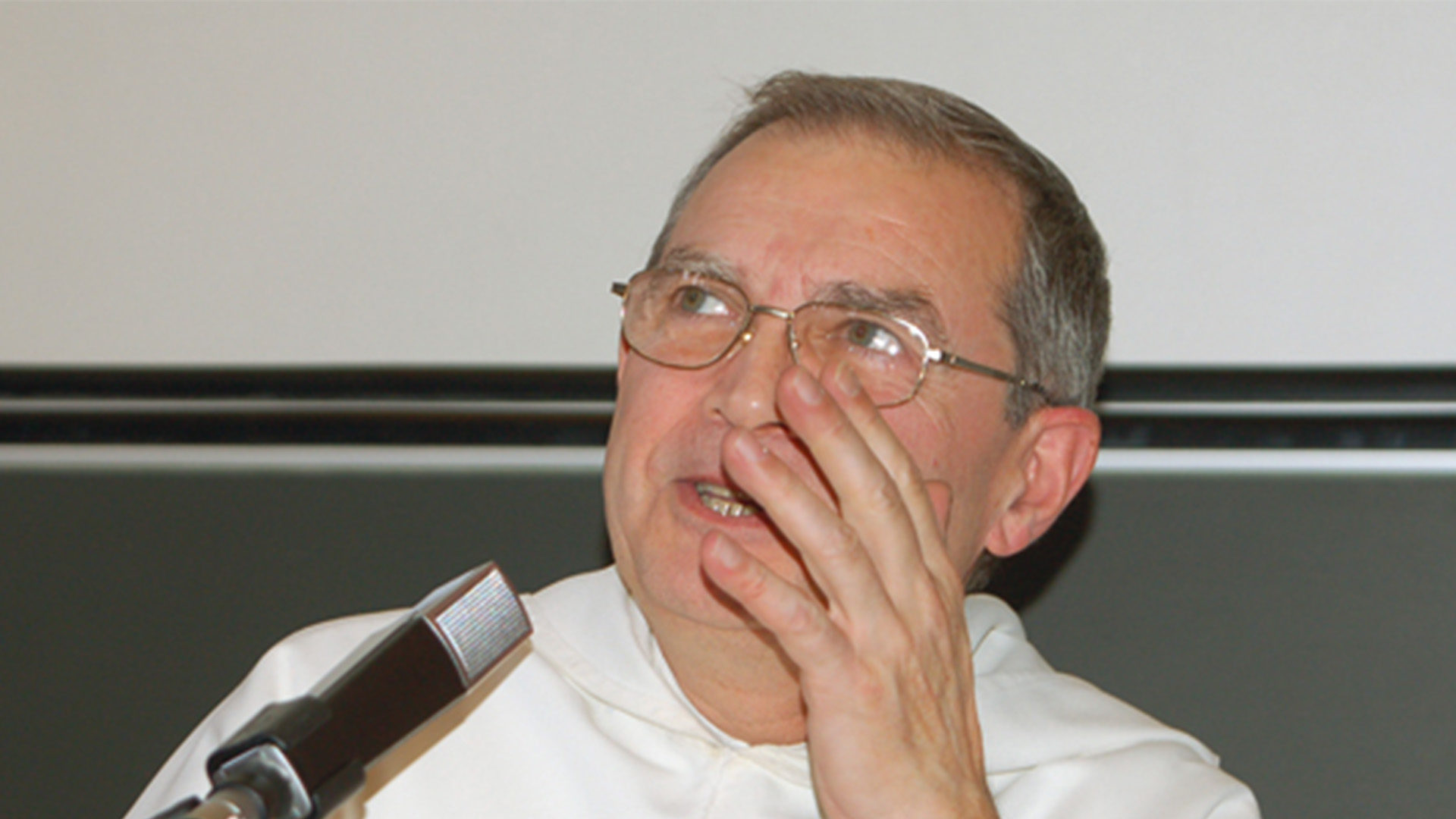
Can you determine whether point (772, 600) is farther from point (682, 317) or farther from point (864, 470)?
point (682, 317)

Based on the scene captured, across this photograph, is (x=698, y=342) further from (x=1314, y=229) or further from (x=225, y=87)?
(x=225, y=87)

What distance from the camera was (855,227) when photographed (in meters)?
1.65

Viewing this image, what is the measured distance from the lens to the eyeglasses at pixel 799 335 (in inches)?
62.7

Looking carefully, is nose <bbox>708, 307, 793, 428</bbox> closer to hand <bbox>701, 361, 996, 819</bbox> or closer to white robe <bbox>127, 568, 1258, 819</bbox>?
hand <bbox>701, 361, 996, 819</bbox>

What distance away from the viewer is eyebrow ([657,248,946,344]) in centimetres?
161

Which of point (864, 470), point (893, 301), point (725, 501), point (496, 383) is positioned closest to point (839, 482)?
point (864, 470)

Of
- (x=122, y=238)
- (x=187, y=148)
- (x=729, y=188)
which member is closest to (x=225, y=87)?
(x=187, y=148)

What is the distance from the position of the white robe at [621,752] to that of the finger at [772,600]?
448mm

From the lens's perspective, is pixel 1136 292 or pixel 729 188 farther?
pixel 1136 292

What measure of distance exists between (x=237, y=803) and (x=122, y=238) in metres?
1.64

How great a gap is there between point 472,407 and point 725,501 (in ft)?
2.54

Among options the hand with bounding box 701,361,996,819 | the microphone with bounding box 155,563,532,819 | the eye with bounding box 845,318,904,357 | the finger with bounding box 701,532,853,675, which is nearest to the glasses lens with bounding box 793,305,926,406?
the eye with bounding box 845,318,904,357

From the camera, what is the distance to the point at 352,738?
1.00 m

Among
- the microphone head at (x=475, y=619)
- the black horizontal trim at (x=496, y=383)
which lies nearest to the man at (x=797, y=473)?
the black horizontal trim at (x=496, y=383)
